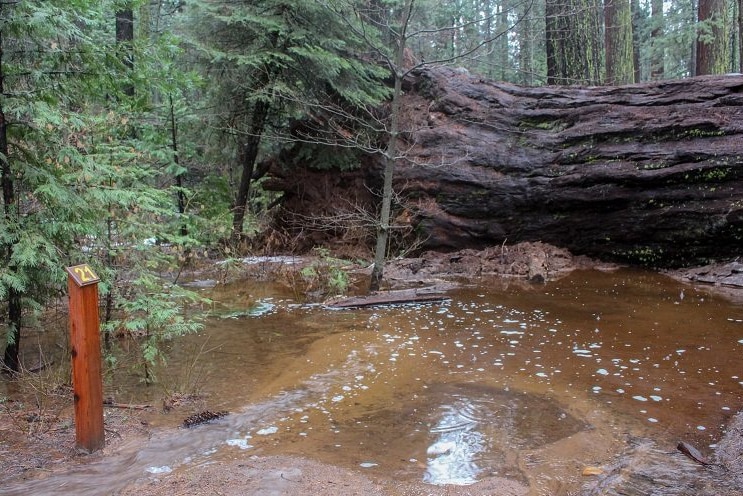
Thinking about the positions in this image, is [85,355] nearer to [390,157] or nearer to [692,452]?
[692,452]

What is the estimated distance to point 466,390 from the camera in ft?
17.4

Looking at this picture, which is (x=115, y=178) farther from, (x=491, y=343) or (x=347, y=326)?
(x=491, y=343)

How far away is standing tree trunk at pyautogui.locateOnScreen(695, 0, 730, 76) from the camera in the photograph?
14242 millimetres

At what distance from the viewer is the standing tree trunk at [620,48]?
15.4m

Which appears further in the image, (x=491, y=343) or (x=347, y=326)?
(x=347, y=326)

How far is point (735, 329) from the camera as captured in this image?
6789mm

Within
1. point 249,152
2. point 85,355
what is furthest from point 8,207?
point 249,152

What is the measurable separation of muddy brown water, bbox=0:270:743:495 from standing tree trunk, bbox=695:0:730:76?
30.4ft

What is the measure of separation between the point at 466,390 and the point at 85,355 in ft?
11.0

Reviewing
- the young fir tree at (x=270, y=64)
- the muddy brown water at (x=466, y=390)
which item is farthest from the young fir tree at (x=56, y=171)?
the young fir tree at (x=270, y=64)

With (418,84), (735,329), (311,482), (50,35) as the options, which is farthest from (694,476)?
(418,84)

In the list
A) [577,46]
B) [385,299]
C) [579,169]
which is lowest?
[385,299]

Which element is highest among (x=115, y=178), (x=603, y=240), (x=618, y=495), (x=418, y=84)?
(x=418, y=84)

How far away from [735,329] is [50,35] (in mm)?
8280
